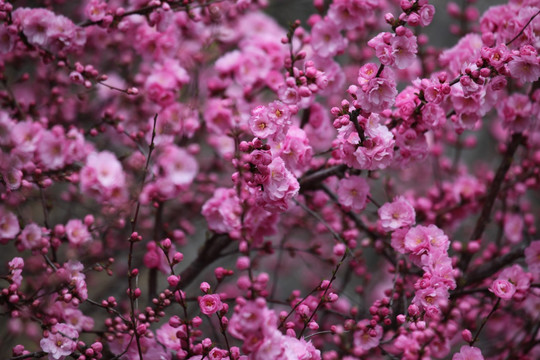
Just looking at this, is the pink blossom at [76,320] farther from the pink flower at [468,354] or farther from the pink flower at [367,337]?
the pink flower at [468,354]

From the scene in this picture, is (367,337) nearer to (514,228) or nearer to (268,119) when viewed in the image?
(268,119)

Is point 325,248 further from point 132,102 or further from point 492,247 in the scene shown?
point 132,102

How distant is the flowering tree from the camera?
4.50ft

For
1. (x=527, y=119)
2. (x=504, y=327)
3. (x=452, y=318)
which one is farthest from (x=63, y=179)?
(x=504, y=327)

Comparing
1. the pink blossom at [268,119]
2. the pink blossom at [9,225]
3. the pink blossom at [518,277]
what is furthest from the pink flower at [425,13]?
the pink blossom at [9,225]

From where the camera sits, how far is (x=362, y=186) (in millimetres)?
1603

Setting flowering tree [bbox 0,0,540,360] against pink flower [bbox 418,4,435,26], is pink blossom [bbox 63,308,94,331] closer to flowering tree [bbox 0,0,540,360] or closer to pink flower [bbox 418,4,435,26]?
flowering tree [bbox 0,0,540,360]

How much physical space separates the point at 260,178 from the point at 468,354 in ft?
2.56

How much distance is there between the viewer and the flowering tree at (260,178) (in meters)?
1.37

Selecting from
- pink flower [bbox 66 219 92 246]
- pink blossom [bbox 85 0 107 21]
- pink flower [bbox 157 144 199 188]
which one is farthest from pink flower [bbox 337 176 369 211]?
Answer: pink blossom [bbox 85 0 107 21]

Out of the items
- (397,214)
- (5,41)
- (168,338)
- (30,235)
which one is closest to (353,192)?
(397,214)

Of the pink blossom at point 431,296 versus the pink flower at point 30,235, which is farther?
the pink flower at point 30,235

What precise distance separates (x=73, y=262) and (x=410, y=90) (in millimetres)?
1159

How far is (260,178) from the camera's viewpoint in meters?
1.33
